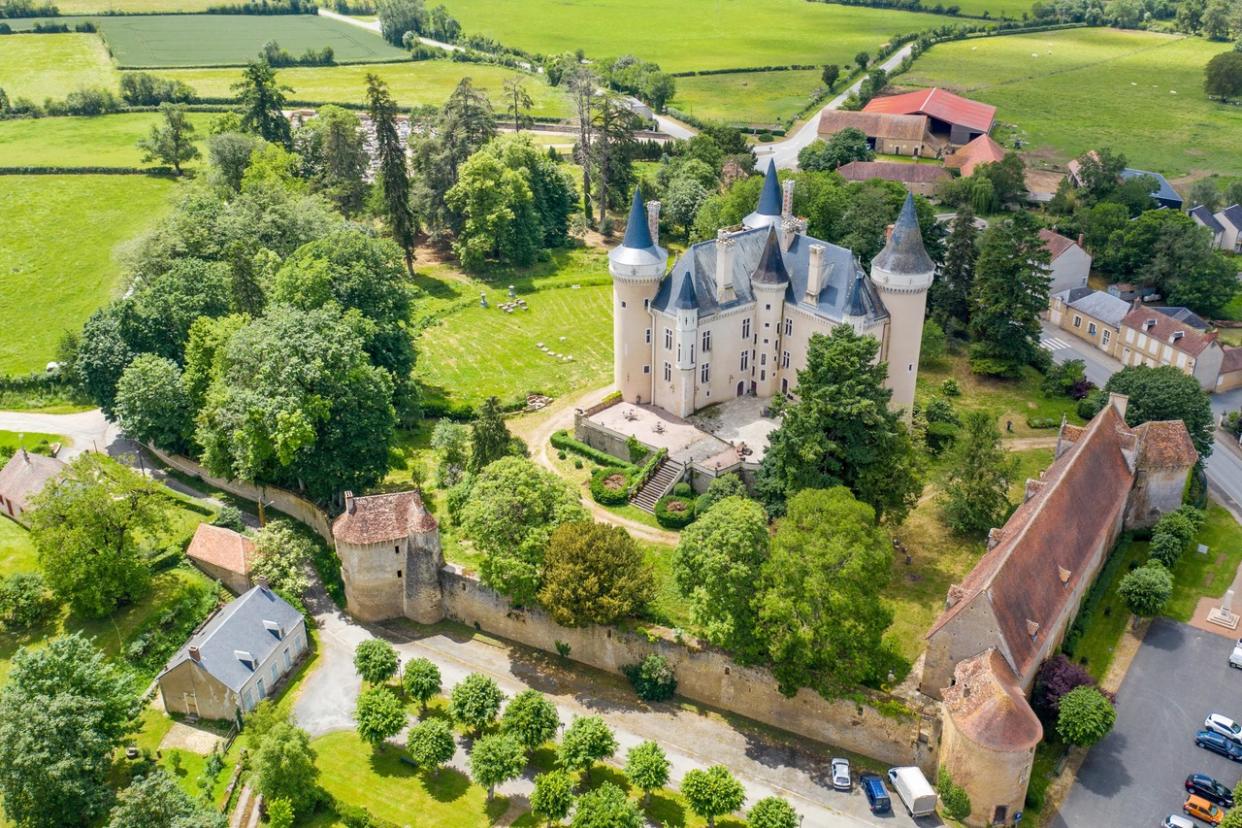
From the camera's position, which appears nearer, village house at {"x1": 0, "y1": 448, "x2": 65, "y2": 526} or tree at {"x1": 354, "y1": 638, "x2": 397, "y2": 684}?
tree at {"x1": 354, "y1": 638, "x2": 397, "y2": 684}

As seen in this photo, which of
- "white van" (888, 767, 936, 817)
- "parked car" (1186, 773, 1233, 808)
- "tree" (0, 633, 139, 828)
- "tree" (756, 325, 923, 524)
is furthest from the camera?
"tree" (756, 325, 923, 524)

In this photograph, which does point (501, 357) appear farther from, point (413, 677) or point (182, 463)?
point (413, 677)

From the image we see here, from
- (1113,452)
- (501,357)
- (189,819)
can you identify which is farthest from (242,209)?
(1113,452)

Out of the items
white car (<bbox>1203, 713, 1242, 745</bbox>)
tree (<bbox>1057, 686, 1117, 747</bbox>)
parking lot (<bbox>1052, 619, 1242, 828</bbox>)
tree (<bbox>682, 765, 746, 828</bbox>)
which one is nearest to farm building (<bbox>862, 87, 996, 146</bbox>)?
parking lot (<bbox>1052, 619, 1242, 828</bbox>)

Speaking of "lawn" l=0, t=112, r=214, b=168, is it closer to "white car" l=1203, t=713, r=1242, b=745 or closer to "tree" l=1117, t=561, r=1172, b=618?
"tree" l=1117, t=561, r=1172, b=618

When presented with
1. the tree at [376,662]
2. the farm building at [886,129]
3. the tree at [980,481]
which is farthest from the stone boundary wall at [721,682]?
the farm building at [886,129]

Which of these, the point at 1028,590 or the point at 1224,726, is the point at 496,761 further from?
the point at 1224,726

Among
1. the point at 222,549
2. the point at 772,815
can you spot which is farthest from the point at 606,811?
the point at 222,549
